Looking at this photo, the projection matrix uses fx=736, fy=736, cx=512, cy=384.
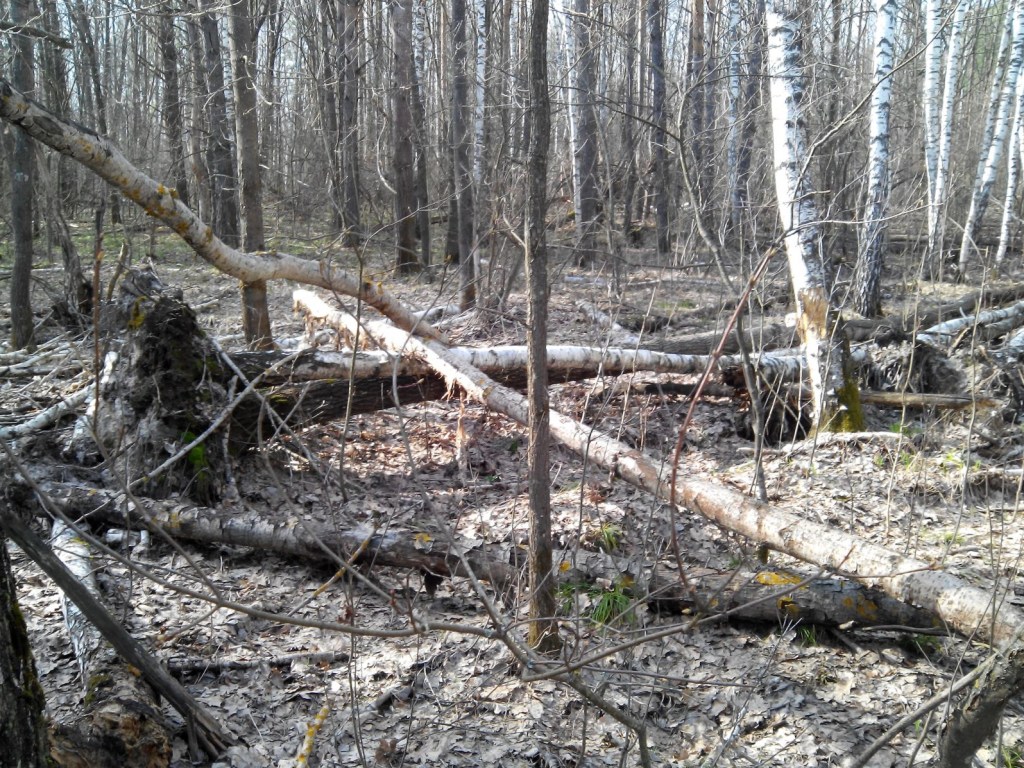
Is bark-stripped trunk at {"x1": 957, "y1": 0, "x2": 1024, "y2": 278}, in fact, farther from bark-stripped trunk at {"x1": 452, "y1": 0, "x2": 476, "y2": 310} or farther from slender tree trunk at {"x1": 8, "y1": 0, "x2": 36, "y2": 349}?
slender tree trunk at {"x1": 8, "y1": 0, "x2": 36, "y2": 349}

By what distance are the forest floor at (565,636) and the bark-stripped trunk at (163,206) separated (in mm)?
870

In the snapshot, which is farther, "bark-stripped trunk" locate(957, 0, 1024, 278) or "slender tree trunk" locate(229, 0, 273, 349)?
"bark-stripped trunk" locate(957, 0, 1024, 278)

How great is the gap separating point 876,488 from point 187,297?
9.82 metres

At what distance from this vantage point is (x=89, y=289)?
28.7ft

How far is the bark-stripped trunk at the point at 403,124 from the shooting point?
11446 mm

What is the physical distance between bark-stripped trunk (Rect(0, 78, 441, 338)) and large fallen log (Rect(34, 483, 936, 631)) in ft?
4.41

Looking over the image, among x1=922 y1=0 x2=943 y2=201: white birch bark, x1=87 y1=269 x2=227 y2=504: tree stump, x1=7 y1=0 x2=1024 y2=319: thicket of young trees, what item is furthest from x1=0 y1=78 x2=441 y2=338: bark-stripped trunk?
x1=922 y1=0 x2=943 y2=201: white birch bark

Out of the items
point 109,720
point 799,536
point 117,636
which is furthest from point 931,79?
point 109,720

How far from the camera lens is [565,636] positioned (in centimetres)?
286

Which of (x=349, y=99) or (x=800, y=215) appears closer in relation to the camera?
(x=800, y=215)

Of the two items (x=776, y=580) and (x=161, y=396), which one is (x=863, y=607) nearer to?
(x=776, y=580)

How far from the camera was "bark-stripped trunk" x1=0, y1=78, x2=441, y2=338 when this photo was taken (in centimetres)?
409

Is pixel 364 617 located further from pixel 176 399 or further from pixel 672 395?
pixel 672 395

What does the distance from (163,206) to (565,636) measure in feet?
13.6
